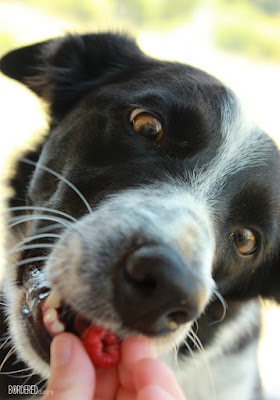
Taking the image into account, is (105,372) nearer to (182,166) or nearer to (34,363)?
(34,363)

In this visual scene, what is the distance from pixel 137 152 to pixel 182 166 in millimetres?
145

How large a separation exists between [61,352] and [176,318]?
298 mm

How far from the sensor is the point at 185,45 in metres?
4.48

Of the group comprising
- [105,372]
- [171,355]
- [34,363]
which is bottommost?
[171,355]

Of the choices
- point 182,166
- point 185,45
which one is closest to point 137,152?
point 182,166

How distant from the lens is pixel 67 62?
6.42 feet

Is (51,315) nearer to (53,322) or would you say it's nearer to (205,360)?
(53,322)

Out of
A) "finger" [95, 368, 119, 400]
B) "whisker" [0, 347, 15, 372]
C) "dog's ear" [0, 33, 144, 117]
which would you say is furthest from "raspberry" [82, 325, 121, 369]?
"dog's ear" [0, 33, 144, 117]

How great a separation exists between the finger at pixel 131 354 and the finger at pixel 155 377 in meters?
0.07

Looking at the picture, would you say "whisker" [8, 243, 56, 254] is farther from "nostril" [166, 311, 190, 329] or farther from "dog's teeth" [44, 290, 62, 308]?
"nostril" [166, 311, 190, 329]

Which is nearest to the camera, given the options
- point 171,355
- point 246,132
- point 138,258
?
point 138,258

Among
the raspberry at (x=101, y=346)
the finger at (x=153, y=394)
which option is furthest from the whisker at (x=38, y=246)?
the finger at (x=153, y=394)

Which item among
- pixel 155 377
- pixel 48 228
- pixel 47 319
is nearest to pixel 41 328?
pixel 47 319

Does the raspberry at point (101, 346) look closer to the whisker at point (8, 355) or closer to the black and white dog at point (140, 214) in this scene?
the black and white dog at point (140, 214)
